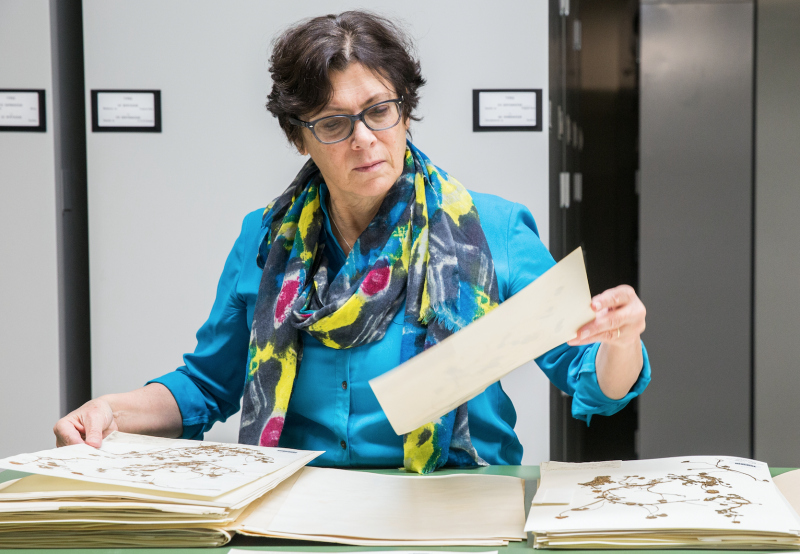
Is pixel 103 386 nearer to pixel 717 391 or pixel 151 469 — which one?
pixel 151 469

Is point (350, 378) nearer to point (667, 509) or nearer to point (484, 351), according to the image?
point (484, 351)

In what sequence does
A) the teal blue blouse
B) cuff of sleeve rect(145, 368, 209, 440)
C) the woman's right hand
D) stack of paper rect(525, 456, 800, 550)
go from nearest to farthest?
stack of paper rect(525, 456, 800, 550) → the woman's right hand → the teal blue blouse → cuff of sleeve rect(145, 368, 209, 440)

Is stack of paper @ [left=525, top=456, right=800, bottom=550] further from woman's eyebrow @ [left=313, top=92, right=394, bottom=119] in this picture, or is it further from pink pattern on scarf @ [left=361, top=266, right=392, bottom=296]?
woman's eyebrow @ [left=313, top=92, right=394, bottom=119]

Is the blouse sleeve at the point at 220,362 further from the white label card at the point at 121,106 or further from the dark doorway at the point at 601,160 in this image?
the dark doorway at the point at 601,160

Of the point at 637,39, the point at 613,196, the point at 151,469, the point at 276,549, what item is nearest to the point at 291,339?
the point at 151,469

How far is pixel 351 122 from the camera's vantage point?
3.73ft

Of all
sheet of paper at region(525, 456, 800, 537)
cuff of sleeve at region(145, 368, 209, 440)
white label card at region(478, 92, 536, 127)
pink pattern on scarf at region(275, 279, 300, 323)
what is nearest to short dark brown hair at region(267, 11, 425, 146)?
pink pattern on scarf at region(275, 279, 300, 323)

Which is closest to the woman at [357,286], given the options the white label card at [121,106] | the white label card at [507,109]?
the white label card at [507,109]

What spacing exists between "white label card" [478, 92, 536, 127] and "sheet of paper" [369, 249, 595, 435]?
1468mm

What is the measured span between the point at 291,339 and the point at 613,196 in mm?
2555

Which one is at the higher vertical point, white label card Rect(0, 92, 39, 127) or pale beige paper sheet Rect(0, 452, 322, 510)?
white label card Rect(0, 92, 39, 127)

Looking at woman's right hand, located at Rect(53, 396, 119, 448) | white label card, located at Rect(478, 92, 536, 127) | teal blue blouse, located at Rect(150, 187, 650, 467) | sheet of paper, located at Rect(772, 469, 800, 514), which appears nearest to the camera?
sheet of paper, located at Rect(772, 469, 800, 514)

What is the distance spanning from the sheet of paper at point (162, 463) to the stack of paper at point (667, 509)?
33cm

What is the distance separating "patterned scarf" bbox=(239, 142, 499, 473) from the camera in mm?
1102
